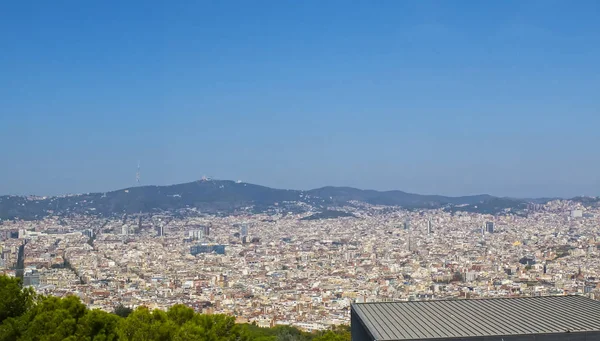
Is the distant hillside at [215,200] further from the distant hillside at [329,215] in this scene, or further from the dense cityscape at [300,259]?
the distant hillside at [329,215]

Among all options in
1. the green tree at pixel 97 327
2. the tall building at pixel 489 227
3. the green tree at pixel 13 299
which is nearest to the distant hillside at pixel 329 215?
the tall building at pixel 489 227

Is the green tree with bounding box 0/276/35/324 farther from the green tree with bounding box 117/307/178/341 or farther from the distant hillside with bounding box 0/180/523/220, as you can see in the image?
the distant hillside with bounding box 0/180/523/220

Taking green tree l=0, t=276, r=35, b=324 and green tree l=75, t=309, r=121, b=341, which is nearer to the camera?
green tree l=75, t=309, r=121, b=341

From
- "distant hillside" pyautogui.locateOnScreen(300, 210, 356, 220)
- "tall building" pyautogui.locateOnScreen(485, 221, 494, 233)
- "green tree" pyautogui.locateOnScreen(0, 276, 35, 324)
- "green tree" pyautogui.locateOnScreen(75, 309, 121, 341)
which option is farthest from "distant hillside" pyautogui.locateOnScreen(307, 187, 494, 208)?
"green tree" pyautogui.locateOnScreen(75, 309, 121, 341)

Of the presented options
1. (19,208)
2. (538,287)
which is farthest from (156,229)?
(538,287)

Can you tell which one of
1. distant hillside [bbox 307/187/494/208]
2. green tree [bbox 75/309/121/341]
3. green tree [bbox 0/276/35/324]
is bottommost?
green tree [bbox 75/309/121/341]

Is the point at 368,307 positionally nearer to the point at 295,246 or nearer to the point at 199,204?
the point at 295,246

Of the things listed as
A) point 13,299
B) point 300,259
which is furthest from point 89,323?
point 300,259
